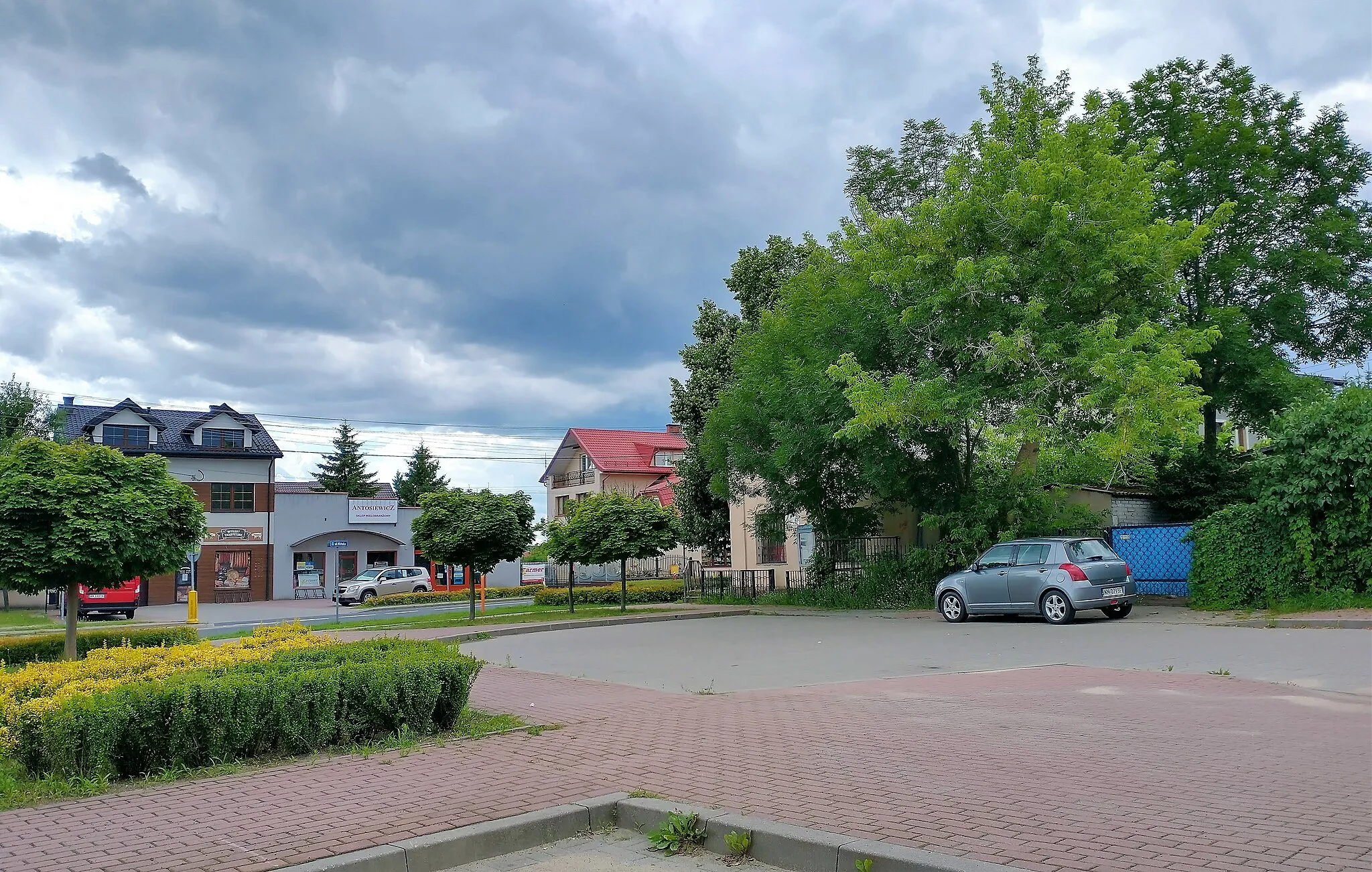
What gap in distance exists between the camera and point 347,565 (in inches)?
2234

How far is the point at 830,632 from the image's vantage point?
63.9 feet

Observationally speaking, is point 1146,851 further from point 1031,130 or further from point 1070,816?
point 1031,130

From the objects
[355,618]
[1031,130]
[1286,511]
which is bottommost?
[355,618]

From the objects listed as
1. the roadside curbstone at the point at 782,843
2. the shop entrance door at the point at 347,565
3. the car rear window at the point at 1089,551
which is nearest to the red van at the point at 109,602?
the shop entrance door at the point at 347,565

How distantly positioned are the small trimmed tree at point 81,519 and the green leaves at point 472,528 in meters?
11.6

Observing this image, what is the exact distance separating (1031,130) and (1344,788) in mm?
19808

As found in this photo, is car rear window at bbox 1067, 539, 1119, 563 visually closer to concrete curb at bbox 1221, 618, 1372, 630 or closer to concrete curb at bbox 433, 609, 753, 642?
concrete curb at bbox 1221, 618, 1372, 630

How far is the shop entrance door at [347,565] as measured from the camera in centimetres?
5650

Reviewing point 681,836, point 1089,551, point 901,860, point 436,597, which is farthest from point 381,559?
point 901,860

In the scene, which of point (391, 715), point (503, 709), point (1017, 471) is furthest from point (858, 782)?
point (1017, 471)

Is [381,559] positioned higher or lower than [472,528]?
lower

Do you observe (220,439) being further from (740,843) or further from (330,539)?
(740,843)

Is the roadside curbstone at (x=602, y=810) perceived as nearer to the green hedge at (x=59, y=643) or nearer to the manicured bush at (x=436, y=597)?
the green hedge at (x=59, y=643)

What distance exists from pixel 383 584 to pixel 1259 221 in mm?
38012
